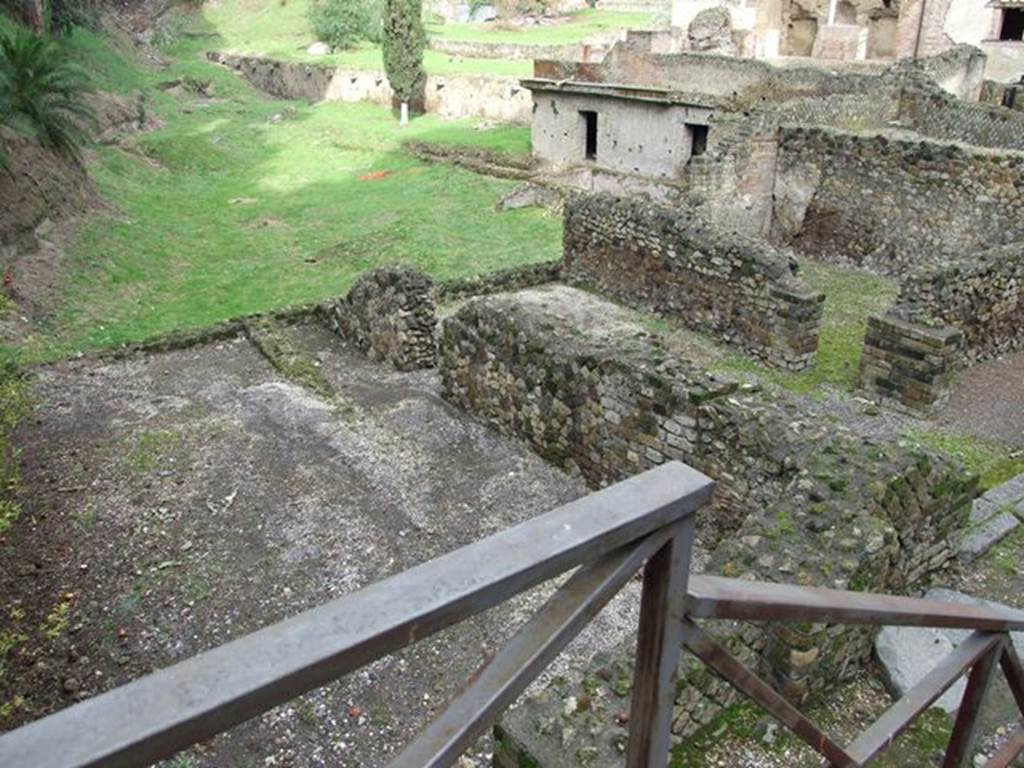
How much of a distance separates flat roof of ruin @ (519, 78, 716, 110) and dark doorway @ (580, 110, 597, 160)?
0.76 meters

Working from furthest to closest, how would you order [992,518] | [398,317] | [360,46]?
[360,46]
[398,317]
[992,518]

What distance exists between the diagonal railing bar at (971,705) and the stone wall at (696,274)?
29.9 ft

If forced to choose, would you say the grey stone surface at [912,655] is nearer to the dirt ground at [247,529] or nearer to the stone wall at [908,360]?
the dirt ground at [247,529]

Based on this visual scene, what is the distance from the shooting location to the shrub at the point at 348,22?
1761 inches

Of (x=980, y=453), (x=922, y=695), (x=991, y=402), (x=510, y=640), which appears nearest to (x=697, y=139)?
(x=991, y=402)

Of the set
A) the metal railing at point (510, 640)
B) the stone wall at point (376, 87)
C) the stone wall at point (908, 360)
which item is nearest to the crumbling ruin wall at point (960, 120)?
the stone wall at point (908, 360)

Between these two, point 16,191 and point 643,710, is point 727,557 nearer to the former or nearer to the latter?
point 643,710

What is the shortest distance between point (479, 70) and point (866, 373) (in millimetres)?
29023

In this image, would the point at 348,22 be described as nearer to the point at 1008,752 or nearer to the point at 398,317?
the point at 398,317

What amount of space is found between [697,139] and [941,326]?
1169cm

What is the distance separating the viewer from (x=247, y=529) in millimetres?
6996

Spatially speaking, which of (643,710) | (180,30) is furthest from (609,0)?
(643,710)

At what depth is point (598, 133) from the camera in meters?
22.8

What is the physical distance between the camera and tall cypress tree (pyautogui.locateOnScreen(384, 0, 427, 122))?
3291 cm
